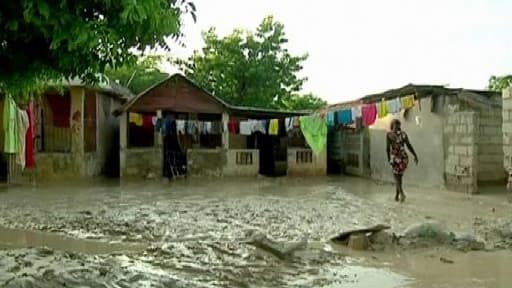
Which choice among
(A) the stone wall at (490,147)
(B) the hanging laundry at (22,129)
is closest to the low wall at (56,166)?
(B) the hanging laundry at (22,129)

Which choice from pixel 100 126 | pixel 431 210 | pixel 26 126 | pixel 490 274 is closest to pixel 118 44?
pixel 490 274

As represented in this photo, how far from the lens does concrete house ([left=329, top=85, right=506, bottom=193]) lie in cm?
1393

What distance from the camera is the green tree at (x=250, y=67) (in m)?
27.5

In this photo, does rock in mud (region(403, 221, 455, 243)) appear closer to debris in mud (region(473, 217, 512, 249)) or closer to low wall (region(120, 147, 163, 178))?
debris in mud (region(473, 217, 512, 249))

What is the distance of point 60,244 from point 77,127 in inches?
454

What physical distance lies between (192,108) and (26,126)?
8.11 meters

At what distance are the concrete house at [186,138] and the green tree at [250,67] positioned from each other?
5.11m

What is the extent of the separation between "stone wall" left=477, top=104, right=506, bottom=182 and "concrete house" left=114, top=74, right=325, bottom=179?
7735 millimetres

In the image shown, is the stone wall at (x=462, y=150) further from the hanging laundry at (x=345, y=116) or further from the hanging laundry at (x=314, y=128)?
the hanging laundry at (x=314, y=128)

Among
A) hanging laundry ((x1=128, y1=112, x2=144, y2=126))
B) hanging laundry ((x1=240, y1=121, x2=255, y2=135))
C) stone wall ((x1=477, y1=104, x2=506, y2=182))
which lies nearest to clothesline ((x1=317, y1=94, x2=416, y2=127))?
stone wall ((x1=477, y1=104, x2=506, y2=182))

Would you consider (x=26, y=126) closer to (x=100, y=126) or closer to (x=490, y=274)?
(x=100, y=126)

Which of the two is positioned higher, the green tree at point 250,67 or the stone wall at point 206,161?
the green tree at point 250,67

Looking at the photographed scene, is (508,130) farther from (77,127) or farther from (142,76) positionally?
(142,76)

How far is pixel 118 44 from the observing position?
14.4ft
